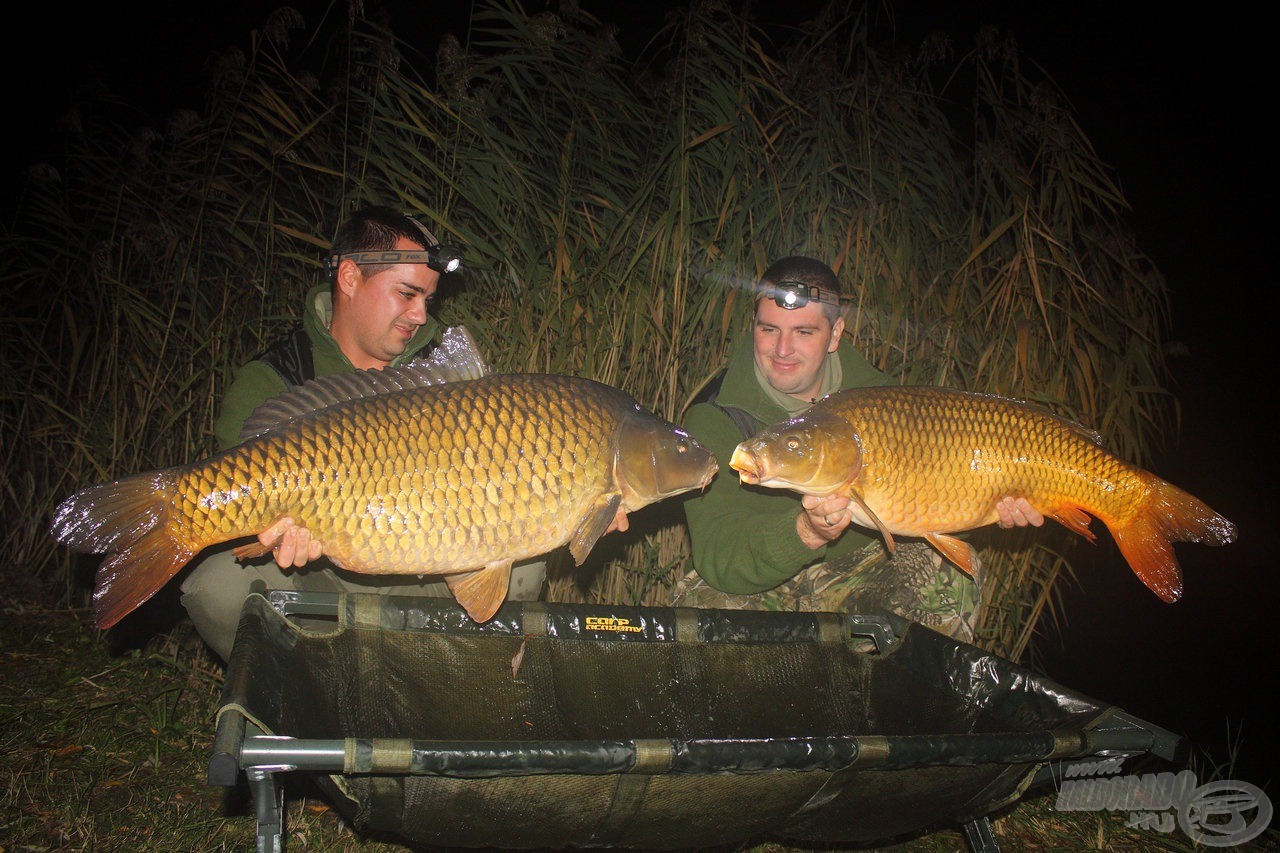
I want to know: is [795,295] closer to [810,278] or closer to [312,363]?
[810,278]

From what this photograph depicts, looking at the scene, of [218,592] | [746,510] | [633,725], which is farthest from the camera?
[746,510]

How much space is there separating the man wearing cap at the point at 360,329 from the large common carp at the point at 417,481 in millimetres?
429

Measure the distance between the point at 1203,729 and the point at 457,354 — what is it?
180 inches

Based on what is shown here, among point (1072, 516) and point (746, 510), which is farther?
point (746, 510)

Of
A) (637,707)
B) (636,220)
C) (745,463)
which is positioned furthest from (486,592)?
(636,220)

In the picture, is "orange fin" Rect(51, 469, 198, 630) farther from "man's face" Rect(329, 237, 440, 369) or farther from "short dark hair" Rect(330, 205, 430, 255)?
"short dark hair" Rect(330, 205, 430, 255)

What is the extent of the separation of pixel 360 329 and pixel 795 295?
1097 millimetres

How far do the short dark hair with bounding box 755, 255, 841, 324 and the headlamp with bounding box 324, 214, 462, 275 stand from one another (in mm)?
810

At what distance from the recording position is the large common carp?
1387 millimetres

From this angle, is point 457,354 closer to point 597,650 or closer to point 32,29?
point 597,650

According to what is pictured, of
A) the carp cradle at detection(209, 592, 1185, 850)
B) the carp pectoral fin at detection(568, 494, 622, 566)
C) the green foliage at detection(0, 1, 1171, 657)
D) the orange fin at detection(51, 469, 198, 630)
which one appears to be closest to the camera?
the carp cradle at detection(209, 592, 1185, 850)

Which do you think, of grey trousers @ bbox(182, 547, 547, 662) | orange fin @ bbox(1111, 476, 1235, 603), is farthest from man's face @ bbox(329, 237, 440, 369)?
orange fin @ bbox(1111, 476, 1235, 603)

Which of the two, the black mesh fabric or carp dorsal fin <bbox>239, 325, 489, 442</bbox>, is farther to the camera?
carp dorsal fin <bbox>239, 325, 489, 442</bbox>

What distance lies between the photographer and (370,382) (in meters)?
1.61
